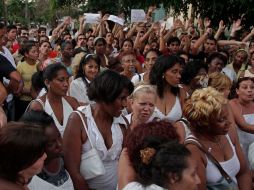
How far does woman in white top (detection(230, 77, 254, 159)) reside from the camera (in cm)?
507

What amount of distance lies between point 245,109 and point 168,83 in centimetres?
89

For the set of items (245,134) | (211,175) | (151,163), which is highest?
(151,163)

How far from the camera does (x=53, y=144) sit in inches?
128

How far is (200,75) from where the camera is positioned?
596 centimetres

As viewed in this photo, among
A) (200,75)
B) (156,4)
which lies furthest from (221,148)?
(156,4)

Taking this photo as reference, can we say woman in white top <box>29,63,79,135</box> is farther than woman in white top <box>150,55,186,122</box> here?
No

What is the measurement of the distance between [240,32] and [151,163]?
9429 mm

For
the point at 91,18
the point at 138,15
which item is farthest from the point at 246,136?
the point at 91,18

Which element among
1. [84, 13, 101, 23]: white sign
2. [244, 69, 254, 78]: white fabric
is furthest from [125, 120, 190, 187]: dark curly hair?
[84, 13, 101, 23]: white sign

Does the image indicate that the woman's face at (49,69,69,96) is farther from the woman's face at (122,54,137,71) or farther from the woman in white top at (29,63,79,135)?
the woman's face at (122,54,137,71)

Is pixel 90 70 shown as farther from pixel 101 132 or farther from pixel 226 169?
pixel 226 169

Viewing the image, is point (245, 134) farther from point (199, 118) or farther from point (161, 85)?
point (199, 118)

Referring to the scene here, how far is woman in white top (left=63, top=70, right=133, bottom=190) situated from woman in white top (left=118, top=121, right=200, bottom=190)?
0.59 meters

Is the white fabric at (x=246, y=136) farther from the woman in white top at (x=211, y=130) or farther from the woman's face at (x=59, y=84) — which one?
the woman's face at (x=59, y=84)
